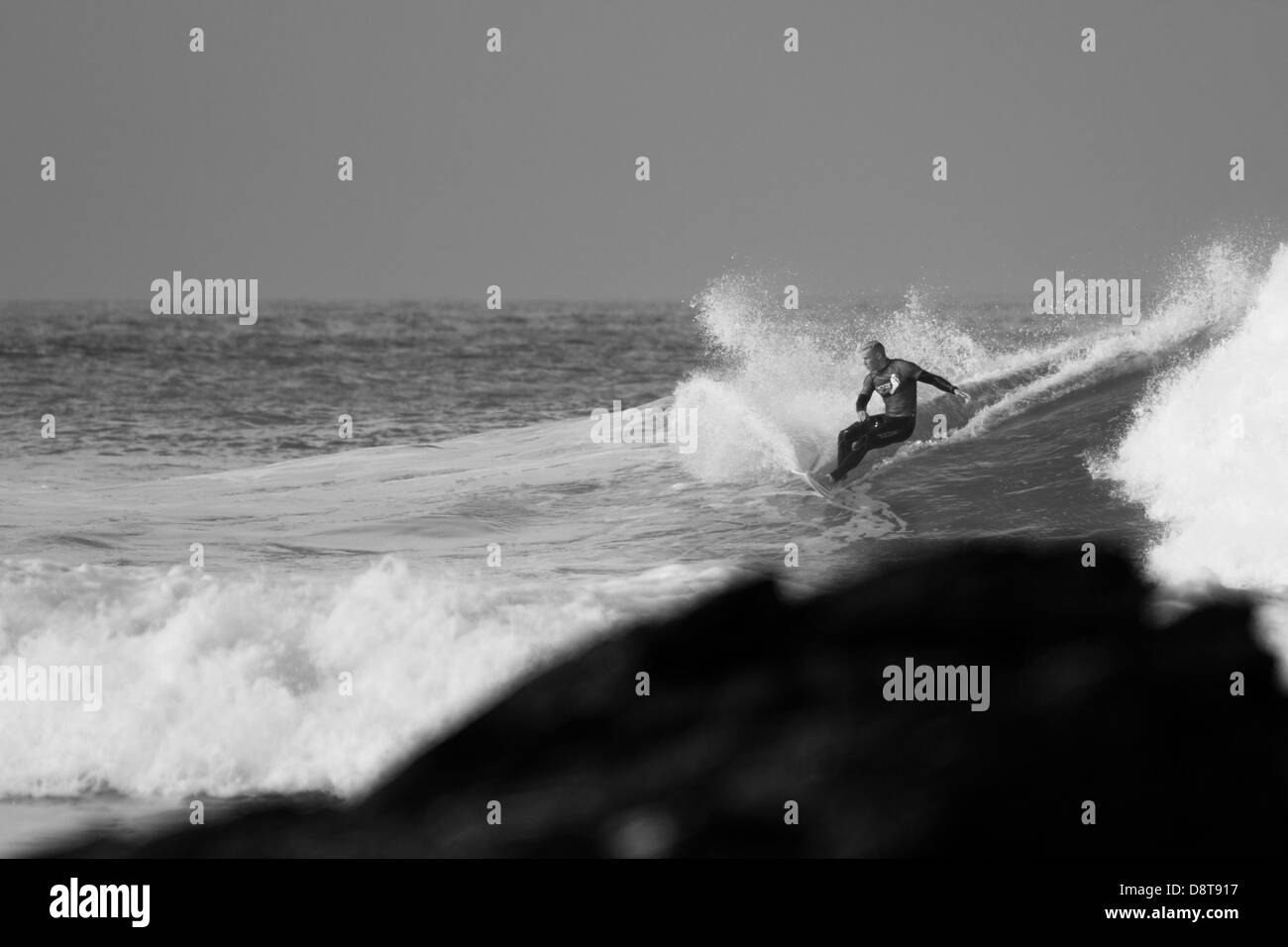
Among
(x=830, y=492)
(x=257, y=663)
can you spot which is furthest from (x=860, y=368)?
Answer: (x=257, y=663)

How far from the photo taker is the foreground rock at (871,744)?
6.02 metres

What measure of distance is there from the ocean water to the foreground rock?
1642 millimetres

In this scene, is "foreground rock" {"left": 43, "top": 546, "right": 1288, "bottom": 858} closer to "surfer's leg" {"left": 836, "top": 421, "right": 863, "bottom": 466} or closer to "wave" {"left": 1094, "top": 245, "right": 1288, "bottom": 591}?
"wave" {"left": 1094, "top": 245, "right": 1288, "bottom": 591}

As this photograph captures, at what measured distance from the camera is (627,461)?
19656mm

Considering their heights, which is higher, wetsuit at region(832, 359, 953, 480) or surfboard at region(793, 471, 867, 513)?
wetsuit at region(832, 359, 953, 480)

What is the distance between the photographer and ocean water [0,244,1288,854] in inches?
387

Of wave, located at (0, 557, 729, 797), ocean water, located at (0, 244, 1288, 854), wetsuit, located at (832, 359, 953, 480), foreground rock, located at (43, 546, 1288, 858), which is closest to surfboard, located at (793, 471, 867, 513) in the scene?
ocean water, located at (0, 244, 1288, 854)

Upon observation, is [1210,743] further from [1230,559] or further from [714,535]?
[714,535]

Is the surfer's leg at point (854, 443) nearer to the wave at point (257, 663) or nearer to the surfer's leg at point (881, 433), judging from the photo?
the surfer's leg at point (881, 433)

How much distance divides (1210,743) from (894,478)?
10036mm

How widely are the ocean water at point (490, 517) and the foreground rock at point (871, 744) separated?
1642 mm

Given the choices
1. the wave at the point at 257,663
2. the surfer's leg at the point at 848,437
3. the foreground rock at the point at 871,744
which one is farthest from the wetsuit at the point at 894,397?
the foreground rock at the point at 871,744
